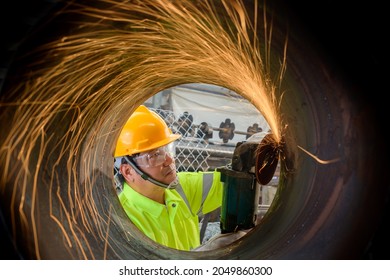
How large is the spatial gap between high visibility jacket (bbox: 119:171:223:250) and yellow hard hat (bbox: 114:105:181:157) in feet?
1.24

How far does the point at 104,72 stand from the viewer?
220 cm

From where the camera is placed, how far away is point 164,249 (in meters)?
2.71

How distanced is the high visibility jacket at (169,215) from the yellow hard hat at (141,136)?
0.38m

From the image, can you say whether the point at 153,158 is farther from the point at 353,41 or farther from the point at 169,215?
the point at 353,41

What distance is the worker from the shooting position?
3.42m

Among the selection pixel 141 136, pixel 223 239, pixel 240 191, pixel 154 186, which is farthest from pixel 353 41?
pixel 154 186

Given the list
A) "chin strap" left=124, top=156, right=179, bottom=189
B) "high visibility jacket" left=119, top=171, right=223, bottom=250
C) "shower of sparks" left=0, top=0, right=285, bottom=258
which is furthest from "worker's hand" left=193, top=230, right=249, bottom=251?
"shower of sparks" left=0, top=0, right=285, bottom=258

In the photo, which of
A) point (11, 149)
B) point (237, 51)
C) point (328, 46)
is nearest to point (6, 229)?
point (11, 149)

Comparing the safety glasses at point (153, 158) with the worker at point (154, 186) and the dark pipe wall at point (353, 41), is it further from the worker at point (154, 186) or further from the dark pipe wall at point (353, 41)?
the dark pipe wall at point (353, 41)

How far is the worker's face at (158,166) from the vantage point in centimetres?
349

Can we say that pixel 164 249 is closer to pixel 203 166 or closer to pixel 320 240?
pixel 320 240

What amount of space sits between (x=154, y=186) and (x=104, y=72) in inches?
60.9

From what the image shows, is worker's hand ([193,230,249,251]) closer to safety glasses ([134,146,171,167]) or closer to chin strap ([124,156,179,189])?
chin strap ([124,156,179,189])
